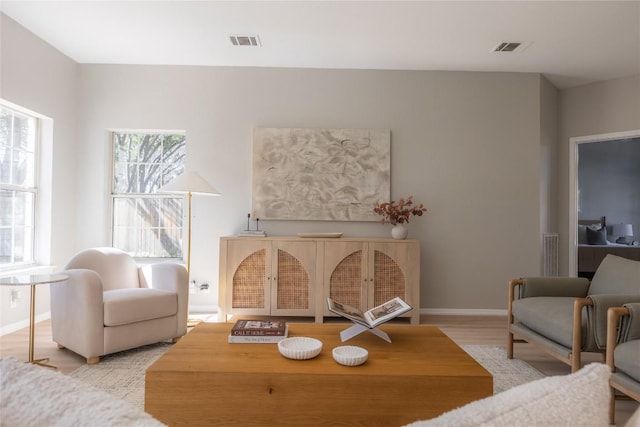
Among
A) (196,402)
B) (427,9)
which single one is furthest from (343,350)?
(427,9)

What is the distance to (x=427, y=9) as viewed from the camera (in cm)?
306

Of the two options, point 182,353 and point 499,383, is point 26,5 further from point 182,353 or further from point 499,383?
point 499,383

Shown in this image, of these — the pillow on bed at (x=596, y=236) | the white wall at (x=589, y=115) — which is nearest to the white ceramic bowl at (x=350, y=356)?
the white wall at (x=589, y=115)

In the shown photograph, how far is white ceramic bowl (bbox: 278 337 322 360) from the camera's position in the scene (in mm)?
1675

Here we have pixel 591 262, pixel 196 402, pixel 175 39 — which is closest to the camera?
pixel 196 402

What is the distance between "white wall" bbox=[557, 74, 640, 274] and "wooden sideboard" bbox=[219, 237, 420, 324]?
2.02m

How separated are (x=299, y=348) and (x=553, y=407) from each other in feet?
4.68

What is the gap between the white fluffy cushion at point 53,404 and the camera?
41cm

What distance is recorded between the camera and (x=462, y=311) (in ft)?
13.9

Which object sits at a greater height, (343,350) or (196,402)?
(343,350)

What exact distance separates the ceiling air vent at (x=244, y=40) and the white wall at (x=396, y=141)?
586 millimetres

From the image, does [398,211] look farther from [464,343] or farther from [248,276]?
[248,276]

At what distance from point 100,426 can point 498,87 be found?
4.73 m

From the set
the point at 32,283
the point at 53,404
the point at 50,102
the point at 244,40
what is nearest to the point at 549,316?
the point at 53,404
